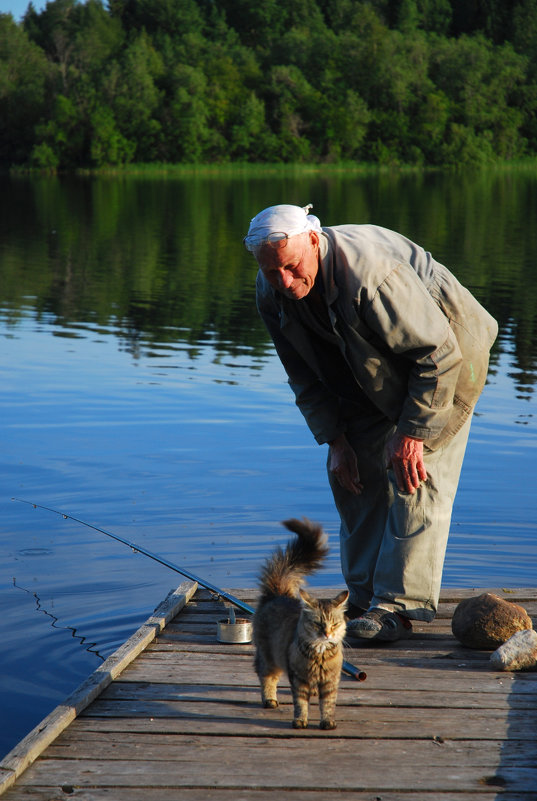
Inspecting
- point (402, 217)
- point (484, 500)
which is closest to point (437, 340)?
point (484, 500)

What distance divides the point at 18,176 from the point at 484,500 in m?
71.0

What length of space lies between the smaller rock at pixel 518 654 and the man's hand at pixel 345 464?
96 centimetres

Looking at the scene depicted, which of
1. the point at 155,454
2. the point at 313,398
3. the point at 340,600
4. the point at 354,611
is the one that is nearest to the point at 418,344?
the point at 313,398

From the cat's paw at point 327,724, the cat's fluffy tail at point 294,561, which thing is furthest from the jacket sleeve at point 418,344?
the cat's paw at point 327,724

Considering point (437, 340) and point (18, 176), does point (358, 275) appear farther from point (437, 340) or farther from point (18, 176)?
point (18, 176)

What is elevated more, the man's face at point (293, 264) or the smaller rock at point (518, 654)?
the man's face at point (293, 264)

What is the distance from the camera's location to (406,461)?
4297 millimetres

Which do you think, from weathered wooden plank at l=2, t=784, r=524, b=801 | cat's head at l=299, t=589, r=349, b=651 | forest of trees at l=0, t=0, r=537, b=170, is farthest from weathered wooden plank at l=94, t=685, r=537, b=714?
forest of trees at l=0, t=0, r=537, b=170

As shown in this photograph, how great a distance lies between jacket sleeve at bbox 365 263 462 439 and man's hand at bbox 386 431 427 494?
0.17 feet

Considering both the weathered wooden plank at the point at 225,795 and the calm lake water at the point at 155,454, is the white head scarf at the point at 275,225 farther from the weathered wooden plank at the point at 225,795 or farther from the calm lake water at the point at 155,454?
the calm lake water at the point at 155,454

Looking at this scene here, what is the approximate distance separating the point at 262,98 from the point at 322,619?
79.7 meters

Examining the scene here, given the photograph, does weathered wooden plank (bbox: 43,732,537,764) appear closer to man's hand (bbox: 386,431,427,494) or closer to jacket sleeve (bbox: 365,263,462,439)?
man's hand (bbox: 386,431,427,494)

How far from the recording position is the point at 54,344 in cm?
1509

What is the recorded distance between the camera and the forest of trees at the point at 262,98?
71000 millimetres
